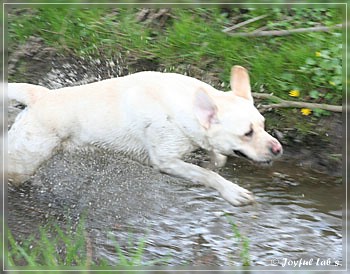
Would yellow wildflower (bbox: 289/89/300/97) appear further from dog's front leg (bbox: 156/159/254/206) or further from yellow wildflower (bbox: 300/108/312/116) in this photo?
dog's front leg (bbox: 156/159/254/206)

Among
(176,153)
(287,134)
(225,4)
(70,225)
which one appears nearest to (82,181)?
(70,225)

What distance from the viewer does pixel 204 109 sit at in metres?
4.48

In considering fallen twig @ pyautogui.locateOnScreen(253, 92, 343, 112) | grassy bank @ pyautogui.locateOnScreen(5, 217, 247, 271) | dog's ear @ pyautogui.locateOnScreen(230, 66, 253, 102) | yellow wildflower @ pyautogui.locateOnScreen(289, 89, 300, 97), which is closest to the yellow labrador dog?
dog's ear @ pyautogui.locateOnScreen(230, 66, 253, 102)

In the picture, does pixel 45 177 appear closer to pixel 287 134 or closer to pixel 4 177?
pixel 4 177

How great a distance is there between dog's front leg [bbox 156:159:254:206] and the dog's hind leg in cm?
70

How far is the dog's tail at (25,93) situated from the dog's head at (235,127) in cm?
106

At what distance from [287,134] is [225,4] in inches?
53.8

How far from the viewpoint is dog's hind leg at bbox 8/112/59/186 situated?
4781mm

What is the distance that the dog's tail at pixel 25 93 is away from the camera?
16.0ft

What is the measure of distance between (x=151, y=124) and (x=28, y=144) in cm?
76

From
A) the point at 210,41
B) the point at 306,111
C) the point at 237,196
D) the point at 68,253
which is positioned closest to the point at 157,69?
the point at 210,41

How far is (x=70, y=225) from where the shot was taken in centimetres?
484

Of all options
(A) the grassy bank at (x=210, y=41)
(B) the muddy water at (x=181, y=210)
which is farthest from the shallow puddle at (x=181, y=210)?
(A) the grassy bank at (x=210, y=41)

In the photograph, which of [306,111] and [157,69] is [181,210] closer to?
[306,111]
